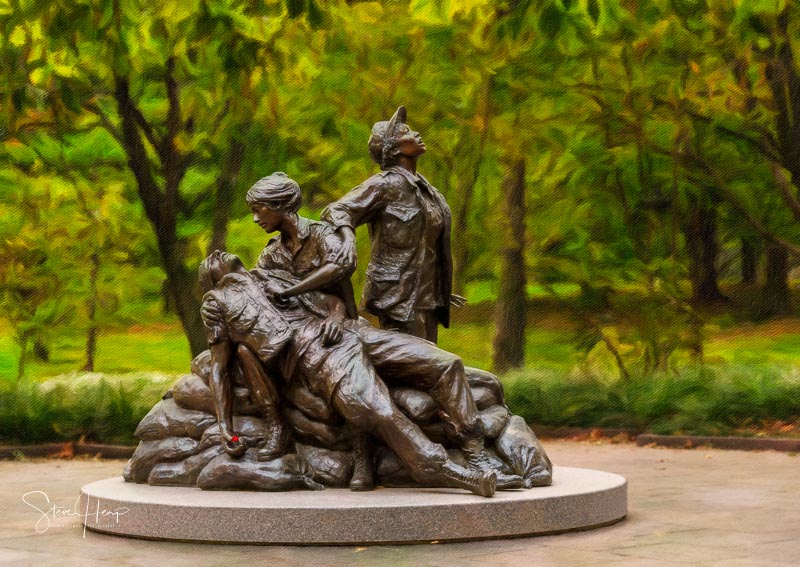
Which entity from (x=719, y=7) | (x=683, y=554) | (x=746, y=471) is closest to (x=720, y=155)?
(x=719, y=7)

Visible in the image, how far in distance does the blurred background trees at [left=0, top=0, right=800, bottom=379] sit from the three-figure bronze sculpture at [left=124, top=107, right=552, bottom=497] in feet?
22.6

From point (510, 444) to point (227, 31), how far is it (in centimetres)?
350

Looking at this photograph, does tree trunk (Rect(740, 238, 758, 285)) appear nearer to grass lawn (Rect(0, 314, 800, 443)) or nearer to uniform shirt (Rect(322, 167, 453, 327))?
grass lawn (Rect(0, 314, 800, 443))

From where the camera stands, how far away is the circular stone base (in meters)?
8.14

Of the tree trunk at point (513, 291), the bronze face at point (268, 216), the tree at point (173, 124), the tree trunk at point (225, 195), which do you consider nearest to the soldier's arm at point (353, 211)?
the bronze face at point (268, 216)

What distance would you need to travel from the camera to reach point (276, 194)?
977 cm

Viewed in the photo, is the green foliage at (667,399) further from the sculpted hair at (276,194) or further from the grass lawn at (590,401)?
the sculpted hair at (276,194)

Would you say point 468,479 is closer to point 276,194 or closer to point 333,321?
point 333,321

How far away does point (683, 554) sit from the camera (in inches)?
310

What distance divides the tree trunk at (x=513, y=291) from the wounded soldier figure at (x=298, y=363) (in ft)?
35.1

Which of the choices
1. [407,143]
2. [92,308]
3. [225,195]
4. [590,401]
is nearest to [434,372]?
[407,143]

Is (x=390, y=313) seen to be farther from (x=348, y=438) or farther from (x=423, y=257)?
(x=348, y=438)

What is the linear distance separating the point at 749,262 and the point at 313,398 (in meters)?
15.4

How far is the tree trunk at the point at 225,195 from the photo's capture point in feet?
63.3
